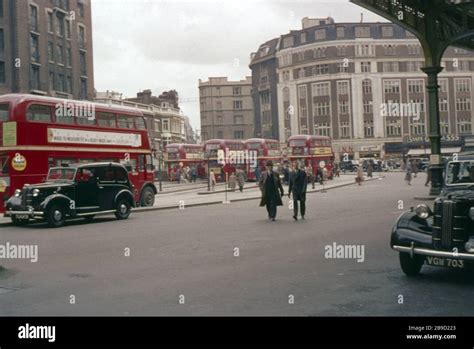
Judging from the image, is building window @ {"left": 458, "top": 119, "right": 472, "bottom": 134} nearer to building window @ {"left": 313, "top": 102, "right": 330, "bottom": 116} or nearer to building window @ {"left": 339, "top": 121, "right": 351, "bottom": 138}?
building window @ {"left": 339, "top": 121, "right": 351, "bottom": 138}

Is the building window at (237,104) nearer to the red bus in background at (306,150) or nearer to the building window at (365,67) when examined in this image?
the building window at (365,67)

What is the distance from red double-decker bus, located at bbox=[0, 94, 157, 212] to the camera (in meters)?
18.4

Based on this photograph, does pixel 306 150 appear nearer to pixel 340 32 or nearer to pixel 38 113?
pixel 38 113

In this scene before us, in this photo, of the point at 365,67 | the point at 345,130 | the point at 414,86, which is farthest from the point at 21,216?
the point at 414,86

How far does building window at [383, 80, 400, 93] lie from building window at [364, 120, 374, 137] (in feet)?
16.6

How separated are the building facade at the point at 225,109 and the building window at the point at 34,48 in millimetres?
50752

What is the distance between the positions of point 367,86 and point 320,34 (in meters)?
10.5

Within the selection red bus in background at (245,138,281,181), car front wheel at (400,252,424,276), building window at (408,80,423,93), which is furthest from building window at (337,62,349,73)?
car front wheel at (400,252,424,276)

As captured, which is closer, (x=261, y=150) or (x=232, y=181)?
(x=232, y=181)

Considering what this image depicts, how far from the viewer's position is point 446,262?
7145 mm

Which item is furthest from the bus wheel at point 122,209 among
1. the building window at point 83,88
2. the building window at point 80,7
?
the building window at point 80,7
